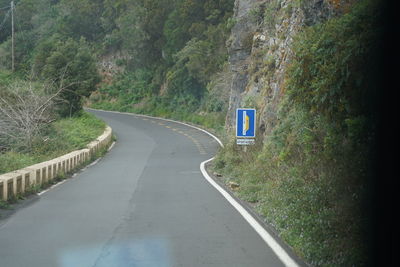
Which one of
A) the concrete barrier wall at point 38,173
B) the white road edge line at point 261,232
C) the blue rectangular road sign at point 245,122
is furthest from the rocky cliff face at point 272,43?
the concrete barrier wall at point 38,173

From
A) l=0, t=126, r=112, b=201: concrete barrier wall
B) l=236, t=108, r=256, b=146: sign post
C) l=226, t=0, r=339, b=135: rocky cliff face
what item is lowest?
l=0, t=126, r=112, b=201: concrete barrier wall

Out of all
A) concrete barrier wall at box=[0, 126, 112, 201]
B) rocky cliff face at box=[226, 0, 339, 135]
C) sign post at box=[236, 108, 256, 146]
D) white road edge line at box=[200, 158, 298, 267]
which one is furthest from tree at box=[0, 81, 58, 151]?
white road edge line at box=[200, 158, 298, 267]

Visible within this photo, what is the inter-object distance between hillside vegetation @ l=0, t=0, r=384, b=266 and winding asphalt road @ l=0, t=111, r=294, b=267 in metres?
0.89

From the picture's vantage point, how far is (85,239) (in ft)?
29.6

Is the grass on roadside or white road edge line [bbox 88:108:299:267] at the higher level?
white road edge line [bbox 88:108:299:267]

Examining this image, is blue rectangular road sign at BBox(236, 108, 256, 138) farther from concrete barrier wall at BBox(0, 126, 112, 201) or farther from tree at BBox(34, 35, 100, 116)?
tree at BBox(34, 35, 100, 116)

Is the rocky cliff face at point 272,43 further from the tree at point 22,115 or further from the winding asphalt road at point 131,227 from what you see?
the tree at point 22,115

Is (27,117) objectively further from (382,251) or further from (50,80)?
(382,251)

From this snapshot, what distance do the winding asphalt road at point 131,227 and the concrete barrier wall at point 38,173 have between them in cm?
58

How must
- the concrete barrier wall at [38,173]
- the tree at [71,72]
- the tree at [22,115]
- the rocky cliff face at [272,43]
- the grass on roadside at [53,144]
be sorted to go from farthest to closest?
the tree at [71,72] → the tree at [22,115] → the grass on roadside at [53,144] → the rocky cliff face at [272,43] → the concrete barrier wall at [38,173]

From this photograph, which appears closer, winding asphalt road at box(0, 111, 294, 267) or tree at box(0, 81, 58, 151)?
winding asphalt road at box(0, 111, 294, 267)

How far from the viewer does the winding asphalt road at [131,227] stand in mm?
7770

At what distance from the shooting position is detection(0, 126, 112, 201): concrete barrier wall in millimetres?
13555

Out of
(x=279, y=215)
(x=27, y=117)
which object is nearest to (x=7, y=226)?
(x=279, y=215)
